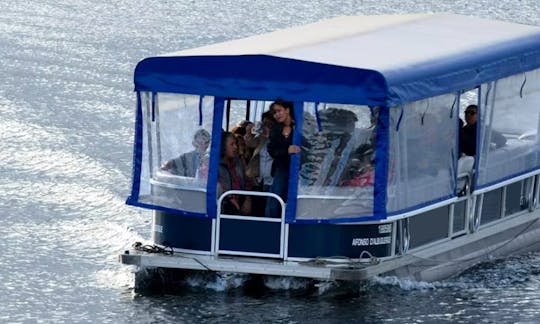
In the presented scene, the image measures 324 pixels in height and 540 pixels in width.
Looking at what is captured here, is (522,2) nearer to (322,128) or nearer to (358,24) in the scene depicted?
(358,24)

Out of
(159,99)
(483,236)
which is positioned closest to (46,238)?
(159,99)

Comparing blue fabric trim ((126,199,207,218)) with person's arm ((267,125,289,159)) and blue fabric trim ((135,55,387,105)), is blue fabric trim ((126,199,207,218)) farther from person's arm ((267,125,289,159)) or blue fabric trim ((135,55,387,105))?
blue fabric trim ((135,55,387,105))

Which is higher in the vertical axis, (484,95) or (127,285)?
(484,95)

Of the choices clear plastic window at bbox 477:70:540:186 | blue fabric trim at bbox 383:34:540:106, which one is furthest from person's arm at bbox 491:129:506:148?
blue fabric trim at bbox 383:34:540:106

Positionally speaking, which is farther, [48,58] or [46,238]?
[48,58]

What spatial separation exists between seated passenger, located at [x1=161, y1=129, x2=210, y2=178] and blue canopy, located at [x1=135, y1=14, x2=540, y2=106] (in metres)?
0.52

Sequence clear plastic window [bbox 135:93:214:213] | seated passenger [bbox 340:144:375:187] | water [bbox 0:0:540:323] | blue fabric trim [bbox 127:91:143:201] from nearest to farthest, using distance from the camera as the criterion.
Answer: seated passenger [bbox 340:144:375:187] < water [bbox 0:0:540:323] < clear plastic window [bbox 135:93:214:213] < blue fabric trim [bbox 127:91:143:201]

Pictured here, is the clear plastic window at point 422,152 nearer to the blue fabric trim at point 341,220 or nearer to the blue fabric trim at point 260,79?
the blue fabric trim at point 341,220

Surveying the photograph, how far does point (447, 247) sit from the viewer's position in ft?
67.6

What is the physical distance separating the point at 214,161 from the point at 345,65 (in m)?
1.68

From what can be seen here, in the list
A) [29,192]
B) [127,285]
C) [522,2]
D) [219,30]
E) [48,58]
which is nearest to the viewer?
[127,285]

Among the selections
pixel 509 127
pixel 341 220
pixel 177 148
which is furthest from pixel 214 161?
pixel 509 127

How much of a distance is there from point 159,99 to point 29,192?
5600mm

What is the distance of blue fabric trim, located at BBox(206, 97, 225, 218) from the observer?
63.2 ft
